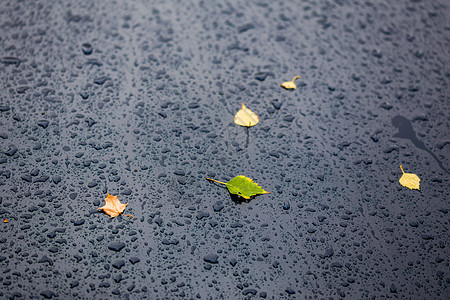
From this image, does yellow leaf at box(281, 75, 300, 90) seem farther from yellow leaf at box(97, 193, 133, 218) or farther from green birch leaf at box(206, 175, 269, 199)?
yellow leaf at box(97, 193, 133, 218)

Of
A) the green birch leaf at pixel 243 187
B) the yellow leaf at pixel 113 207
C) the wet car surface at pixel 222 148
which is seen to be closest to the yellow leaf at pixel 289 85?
the wet car surface at pixel 222 148

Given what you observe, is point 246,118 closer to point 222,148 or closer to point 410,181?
point 222,148

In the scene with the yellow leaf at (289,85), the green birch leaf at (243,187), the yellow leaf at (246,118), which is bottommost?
the green birch leaf at (243,187)

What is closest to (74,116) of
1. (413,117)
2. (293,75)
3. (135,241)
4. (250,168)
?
(135,241)

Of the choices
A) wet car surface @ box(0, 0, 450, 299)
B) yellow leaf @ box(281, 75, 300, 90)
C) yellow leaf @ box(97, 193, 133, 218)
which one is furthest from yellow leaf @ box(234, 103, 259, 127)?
yellow leaf @ box(97, 193, 133, 218)

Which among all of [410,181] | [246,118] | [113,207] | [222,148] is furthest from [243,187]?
[410,181]

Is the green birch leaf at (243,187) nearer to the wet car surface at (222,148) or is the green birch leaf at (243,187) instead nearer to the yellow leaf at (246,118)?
the wet car surface at (222,148)
